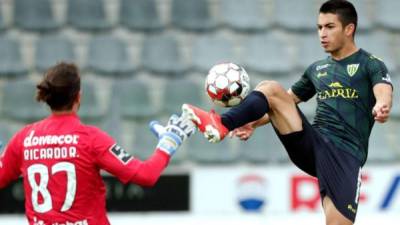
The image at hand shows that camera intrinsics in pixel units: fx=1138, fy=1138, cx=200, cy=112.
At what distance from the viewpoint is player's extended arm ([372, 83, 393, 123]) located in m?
5.60

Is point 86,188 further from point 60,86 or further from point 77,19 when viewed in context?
point 77,19

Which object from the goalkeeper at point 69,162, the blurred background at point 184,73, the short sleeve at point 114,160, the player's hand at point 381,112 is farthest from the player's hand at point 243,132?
the blurred background at point 184,73

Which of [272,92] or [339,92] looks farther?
[339,92]

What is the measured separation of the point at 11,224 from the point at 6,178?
2.83 metres

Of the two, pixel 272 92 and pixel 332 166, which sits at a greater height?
pixel 272 92

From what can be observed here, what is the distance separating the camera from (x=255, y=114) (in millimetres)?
5938

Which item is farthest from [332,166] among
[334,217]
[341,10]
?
Answer: [341,10]

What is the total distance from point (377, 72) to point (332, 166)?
1.86 feet

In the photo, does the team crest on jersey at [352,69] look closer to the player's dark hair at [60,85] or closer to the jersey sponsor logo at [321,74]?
the jersey sponsor logo at [321,74]

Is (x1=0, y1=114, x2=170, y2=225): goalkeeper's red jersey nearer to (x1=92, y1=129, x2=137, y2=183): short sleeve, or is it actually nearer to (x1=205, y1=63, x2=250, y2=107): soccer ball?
(x1=92, y1=129, x2=137, y2=183): short sleeve

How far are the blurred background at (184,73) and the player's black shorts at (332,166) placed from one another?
2.19m

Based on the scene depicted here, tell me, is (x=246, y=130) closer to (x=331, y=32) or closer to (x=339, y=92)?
(x=339, y=92)

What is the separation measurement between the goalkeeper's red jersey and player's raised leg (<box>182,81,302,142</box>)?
65cm

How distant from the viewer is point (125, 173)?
514 cm
